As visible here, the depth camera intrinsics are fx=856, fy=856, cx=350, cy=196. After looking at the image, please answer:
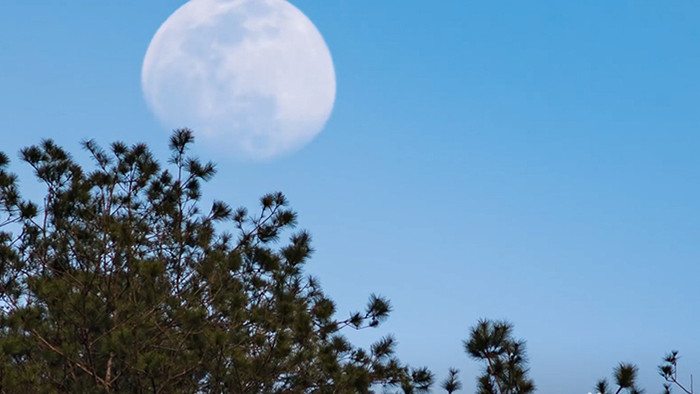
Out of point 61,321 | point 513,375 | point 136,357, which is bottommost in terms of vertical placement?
point 513,375

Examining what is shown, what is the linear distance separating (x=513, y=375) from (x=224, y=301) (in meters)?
5.28

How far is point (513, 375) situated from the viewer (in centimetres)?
808

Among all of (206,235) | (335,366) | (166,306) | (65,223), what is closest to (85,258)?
(65,223)

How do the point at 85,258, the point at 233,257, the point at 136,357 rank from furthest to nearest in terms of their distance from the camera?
the point at 85,258 → the point at 233,257 → the point at 136,357

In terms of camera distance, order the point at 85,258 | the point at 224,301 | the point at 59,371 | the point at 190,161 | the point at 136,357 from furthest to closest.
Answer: the point at 190,161 < the point at 85,258 < the point at 224,301 < the point at 59,371 < the point at 136,357

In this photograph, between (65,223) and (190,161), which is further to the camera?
(190,161)

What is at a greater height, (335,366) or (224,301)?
(224,301)

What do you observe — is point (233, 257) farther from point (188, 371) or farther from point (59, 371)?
point (59, 371)

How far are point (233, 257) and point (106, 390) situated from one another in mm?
2256

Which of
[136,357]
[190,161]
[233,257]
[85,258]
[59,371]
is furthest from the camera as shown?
[190,161]

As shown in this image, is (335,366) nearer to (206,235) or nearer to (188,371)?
(188,371)

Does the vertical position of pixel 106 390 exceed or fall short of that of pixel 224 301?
it falls short

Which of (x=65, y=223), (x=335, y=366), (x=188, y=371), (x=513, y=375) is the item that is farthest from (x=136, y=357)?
(x=65, y=223)

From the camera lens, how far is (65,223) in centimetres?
1428
